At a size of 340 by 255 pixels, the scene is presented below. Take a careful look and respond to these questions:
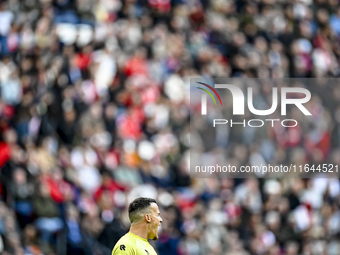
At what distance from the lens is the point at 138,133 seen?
24.2 feet

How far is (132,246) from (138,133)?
14.0ft

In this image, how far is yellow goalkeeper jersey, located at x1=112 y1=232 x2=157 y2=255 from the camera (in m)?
3.11

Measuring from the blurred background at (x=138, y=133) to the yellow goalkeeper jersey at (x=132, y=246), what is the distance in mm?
3372

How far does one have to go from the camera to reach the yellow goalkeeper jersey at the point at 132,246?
3107mm

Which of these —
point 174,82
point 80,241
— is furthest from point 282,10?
point 80,241

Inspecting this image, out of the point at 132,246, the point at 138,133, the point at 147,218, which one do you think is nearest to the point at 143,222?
the point at 147,218

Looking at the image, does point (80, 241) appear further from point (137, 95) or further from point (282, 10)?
point (282, 10)

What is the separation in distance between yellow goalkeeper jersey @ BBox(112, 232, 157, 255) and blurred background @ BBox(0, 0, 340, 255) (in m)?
3.37

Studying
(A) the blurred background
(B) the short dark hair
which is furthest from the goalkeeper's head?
(A) the blurred background

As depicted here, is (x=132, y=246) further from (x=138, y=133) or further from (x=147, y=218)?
(x=138, y=133)

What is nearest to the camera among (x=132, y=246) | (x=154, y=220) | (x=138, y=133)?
(x=132, y=246)

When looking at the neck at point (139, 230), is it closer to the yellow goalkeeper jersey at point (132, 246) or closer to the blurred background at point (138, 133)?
the yellow goalkeeper jersey at point (132, 246)

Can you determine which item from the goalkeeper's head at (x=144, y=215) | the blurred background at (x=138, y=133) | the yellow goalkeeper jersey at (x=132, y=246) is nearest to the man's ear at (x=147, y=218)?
the goalkeeper's head at (x=144, y=215)

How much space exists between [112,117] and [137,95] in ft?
1.74
